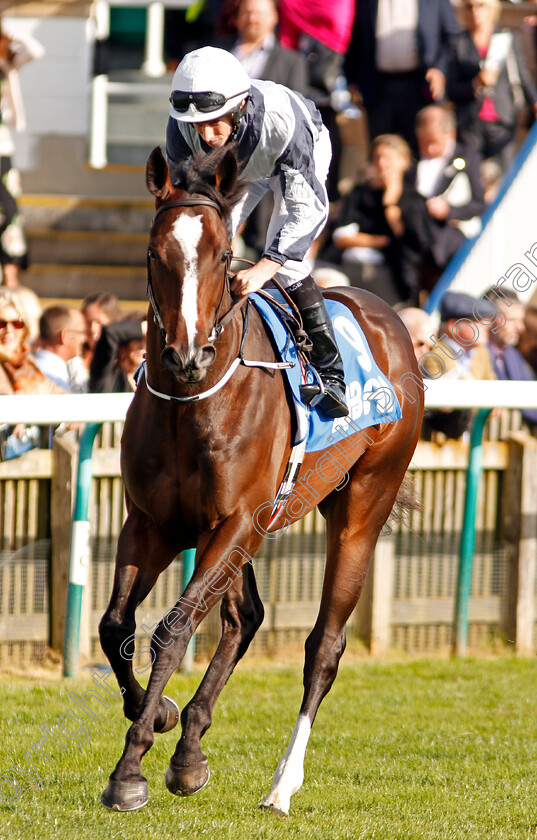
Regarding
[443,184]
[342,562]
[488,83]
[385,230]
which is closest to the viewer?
[342,562]

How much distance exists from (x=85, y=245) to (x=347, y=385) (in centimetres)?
481

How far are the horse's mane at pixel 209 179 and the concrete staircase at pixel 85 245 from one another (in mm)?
4943

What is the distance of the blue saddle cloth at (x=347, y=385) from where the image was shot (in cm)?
407

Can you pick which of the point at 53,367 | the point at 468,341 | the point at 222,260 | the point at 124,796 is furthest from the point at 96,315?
the point at 124,796

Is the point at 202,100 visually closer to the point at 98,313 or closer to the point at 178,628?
the point at 178,628

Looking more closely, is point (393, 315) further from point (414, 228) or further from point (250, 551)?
point (414, 228)

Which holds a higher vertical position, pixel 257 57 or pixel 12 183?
pixel 257 57

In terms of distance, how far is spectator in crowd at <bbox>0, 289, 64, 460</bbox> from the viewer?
5312 mm

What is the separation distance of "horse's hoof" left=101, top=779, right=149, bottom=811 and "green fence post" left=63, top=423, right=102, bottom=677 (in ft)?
5.89

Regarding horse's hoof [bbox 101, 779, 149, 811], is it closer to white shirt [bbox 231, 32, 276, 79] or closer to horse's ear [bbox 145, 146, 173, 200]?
horse's ear [bbox 145, 146, 173, 200]

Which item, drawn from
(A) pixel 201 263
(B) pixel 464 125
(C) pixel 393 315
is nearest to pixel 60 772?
(A) pixel 201 263

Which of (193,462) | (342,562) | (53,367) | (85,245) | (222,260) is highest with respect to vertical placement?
(222,260)

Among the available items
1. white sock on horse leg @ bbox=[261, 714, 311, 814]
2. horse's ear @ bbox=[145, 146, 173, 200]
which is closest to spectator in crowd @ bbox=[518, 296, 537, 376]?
white sock on horse leg @ bbox=[261, 714, 311, 814]

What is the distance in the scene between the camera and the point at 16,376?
17.8ft
